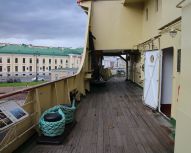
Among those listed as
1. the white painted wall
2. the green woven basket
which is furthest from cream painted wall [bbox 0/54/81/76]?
the green woven basket

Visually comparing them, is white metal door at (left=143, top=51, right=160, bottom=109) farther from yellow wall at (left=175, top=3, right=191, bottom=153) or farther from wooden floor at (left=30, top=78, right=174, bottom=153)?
yellow wall at (left=175, top=3, right=191, bottom=153)

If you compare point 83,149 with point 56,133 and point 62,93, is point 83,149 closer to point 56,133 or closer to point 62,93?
point 56,133

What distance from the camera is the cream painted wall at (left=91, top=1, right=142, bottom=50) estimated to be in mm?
14344

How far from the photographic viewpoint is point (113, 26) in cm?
1448

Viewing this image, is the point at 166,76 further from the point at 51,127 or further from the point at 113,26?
the point at 113,26

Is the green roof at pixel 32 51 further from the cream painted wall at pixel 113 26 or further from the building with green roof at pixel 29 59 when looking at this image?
the cream painted wall at pixel 113 26

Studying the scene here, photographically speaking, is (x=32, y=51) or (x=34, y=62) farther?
(x=34, y=62)

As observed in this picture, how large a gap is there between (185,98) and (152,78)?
211 inches

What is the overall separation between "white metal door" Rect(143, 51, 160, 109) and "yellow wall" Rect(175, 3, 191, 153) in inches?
185

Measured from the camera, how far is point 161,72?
7730 mm

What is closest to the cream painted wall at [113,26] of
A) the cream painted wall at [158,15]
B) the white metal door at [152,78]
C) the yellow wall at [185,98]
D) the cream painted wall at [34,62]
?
the cream painted wall at [158,15]

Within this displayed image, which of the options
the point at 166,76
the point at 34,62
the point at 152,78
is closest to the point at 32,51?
the point at 34,62

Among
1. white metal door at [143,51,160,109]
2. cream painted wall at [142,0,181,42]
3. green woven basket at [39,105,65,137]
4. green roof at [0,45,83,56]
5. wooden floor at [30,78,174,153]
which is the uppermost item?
green roof at [0,45,83,56]

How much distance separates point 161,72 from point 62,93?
10.3ft
